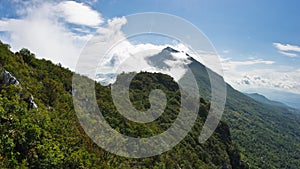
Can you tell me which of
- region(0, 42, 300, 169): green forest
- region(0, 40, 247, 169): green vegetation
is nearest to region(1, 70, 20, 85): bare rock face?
region(0, 42, 300, 169): green forest

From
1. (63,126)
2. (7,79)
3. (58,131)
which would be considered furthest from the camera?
(63,126)

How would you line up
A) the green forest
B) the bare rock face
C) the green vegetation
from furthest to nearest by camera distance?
the bare rock face < the green forest < the green vegetation

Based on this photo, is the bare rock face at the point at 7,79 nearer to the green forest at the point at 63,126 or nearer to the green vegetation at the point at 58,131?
the green forest at the point at 63,126

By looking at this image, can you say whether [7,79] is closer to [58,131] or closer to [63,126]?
[58,131]

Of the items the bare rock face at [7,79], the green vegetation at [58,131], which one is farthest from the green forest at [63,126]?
the bare rock face at [7,79]

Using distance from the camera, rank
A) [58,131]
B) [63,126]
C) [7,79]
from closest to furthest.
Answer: [7,79], [58,131], [63,126]

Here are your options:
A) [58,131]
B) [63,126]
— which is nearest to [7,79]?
[58,131]

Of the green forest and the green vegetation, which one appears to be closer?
the green vegetation

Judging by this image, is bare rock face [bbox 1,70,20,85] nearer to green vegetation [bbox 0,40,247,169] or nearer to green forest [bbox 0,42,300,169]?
green forest [bbox 0,42,300,169]

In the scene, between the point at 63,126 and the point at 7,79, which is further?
the point at 63,126
